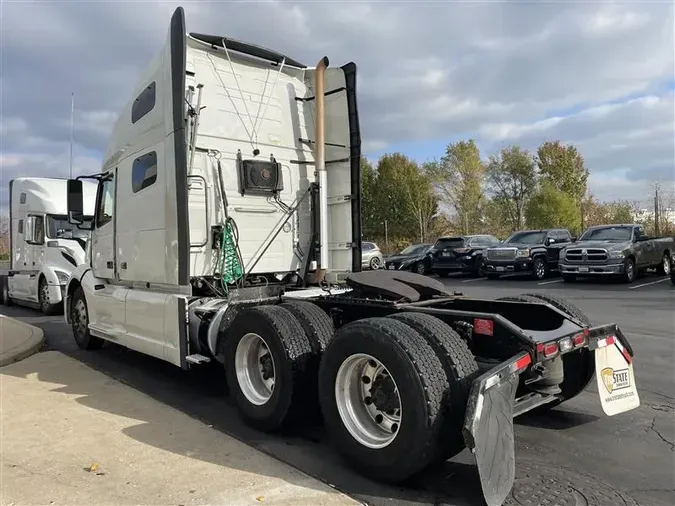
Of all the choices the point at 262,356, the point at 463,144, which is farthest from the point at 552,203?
the point at 262,356

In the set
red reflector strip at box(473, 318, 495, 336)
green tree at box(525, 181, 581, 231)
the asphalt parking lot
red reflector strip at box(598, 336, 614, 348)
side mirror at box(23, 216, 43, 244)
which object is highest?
green tree at box(525, 181, 581, 231)

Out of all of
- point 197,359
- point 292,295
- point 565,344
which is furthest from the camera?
point 292,295

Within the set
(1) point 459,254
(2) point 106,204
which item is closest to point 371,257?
(1) point 459,254

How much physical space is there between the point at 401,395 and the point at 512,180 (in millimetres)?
39807

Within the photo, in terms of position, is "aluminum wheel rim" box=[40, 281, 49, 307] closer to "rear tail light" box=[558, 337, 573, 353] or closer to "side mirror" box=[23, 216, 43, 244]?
"side mirror" box=[23, 216, 43, 244]

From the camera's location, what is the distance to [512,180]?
4081 centimetres

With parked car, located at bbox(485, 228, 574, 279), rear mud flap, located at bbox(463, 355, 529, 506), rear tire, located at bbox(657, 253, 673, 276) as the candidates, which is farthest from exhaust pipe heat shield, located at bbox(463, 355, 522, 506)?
rear tire, located at bbox(657, 253, 673, 276)

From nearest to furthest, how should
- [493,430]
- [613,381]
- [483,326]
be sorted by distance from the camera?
1. [493,430]
2. [483,326]
3. [613,381]

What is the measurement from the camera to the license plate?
13.3ft

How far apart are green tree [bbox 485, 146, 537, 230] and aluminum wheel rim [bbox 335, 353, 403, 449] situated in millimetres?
37944

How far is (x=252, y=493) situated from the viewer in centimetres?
349

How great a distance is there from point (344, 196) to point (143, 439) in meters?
3.63

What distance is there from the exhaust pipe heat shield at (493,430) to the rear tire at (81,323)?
252 inches

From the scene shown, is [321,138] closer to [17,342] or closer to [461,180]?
[17,342]
